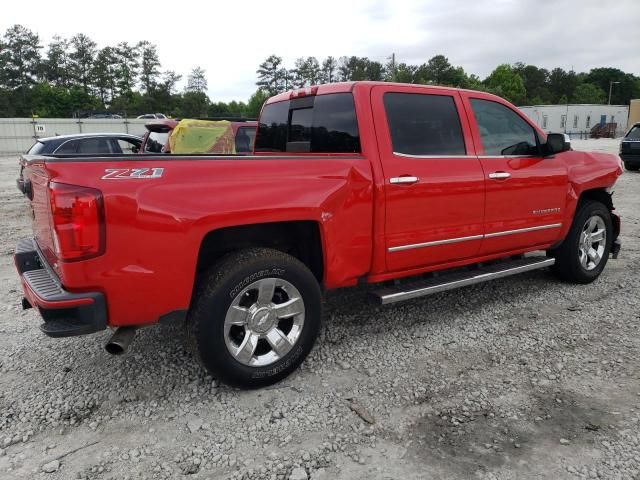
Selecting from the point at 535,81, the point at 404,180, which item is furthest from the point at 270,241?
the point at 535,81

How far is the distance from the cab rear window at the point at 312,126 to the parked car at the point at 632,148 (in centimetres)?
1571

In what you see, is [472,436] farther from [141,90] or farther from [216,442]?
[141,90]

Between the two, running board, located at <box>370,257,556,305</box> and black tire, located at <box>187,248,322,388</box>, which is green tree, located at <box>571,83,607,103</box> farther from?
black tire, located at <box>187,248,322,388</box>

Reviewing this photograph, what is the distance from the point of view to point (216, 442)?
2.70 metres

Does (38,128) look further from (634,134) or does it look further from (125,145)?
(634,134)

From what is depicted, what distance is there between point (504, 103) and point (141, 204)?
3410mm

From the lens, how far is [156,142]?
880cm

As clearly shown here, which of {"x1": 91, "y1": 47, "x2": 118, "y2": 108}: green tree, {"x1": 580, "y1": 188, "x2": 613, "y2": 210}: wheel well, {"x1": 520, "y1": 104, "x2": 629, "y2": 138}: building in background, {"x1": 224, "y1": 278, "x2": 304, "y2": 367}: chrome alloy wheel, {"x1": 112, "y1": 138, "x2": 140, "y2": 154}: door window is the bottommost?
{"x1": 224, "y1": 278, "x2": 304, "y2": 367}: chrome alloy wheel

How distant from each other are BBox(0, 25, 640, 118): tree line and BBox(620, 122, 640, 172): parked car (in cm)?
3792

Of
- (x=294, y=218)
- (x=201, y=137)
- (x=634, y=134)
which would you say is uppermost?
(x=634, y=134)

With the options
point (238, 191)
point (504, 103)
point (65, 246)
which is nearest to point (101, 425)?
point (65, 246)

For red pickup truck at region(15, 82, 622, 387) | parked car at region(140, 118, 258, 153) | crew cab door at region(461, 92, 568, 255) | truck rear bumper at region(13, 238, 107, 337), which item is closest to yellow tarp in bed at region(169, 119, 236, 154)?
parked car at region(140, 118, 258, 153)

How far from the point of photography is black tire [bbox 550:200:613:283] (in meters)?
5.02

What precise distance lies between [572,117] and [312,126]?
219 ft
